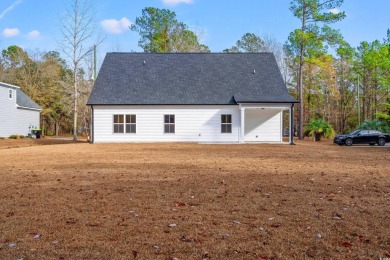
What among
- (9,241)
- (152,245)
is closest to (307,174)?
(152,245)

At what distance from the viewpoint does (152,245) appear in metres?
3.92

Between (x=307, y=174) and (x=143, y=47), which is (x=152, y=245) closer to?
(x=307, y=174)

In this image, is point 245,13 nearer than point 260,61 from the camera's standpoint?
No

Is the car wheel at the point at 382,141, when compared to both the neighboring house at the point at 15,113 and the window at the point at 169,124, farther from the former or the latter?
the neighboring house at the point at 15,113

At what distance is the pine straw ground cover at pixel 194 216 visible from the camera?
3.79m

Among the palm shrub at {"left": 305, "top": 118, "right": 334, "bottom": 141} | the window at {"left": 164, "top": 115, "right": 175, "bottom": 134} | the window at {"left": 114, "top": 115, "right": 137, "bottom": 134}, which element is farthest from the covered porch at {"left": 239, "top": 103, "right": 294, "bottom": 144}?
the window at {"left": 114, "top": 115, "right": 137, "bottom": 134}

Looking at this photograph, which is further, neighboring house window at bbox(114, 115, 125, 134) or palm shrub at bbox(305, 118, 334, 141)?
palm shrub at bbox(305, 118, 334, 141)

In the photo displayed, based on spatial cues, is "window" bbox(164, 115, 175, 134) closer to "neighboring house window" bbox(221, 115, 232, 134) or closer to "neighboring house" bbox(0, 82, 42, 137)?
"neighboring house window" bbox(221, 115, 232, 134)

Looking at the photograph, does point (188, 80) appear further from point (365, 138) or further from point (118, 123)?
point (365, 138)

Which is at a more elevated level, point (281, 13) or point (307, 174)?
point (281, 13)

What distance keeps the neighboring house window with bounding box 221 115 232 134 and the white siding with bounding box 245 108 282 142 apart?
1509 mm

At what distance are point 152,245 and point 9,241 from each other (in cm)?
161

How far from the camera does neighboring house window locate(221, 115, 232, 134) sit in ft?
80.0

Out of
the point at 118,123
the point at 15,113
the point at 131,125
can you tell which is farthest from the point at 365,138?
the point at 15,113
